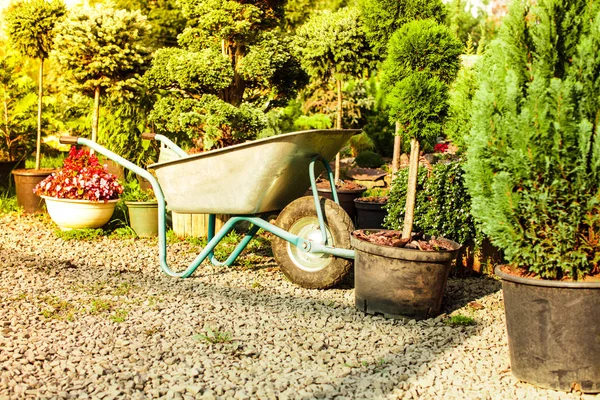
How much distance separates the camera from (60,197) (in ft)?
17.6

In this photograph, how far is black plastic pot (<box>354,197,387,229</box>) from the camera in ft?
16.1

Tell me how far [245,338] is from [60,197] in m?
3.05

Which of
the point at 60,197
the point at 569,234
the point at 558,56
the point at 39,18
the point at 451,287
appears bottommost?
the point at 451,287

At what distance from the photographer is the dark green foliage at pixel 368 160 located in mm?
8492

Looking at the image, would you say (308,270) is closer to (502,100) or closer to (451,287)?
(451,287)

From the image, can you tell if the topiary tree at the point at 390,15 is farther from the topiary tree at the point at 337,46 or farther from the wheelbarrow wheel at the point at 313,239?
the wheelbarrow wheel at the point at 313,239

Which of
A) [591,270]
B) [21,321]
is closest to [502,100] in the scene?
[591,270]

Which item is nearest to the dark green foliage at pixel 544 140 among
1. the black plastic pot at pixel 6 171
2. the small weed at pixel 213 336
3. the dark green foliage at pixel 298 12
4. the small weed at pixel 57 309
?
the small weed at pixel 213 336

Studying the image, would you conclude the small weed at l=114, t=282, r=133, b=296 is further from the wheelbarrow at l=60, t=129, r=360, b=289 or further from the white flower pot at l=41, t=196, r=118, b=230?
the white flower pot at l=41, t=196, r=118, b=230

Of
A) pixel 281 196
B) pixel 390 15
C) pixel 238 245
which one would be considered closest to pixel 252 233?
pixel 238 245

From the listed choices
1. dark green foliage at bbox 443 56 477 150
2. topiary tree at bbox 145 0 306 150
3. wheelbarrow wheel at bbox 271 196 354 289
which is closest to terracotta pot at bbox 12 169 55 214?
topiary tree at bbox 145 0 306 150

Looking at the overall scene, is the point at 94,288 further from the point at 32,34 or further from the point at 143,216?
the point at 32,34

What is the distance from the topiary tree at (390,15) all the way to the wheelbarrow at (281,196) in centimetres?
116

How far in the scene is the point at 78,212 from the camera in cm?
536
